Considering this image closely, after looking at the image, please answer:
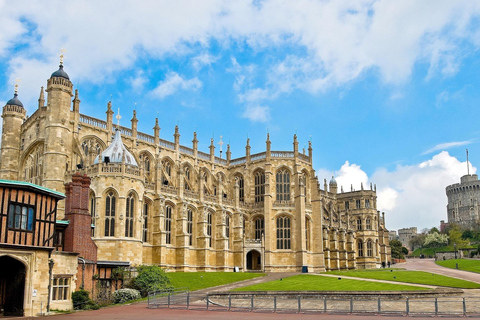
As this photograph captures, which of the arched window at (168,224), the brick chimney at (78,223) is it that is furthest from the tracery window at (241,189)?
the brick chimney at (78,223)

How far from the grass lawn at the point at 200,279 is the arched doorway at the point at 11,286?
1699 centimetres

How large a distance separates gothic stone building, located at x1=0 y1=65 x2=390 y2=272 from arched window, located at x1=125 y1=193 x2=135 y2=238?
0.10 m

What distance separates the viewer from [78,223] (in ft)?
110

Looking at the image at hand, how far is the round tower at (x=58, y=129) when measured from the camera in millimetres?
49875

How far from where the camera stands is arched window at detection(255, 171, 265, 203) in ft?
234

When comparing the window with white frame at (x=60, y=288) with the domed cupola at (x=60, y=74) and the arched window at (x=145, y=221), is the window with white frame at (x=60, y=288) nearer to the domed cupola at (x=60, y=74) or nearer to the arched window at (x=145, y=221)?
the arched window at (x=145, y=221)

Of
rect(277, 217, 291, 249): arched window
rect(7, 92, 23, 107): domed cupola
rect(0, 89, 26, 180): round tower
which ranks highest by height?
rect(7, 92, 23, 107): domed cupola

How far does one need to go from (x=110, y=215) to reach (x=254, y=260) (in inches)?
1070

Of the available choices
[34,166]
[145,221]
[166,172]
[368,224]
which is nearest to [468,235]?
[368,224]

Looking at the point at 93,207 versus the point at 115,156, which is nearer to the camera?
the point at 93,207

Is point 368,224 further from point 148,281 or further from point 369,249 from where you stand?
point 148,281

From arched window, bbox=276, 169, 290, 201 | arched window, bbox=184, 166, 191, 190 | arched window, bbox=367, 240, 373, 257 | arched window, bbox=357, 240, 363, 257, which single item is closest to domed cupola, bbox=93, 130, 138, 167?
arched window, bbox=184, 166, 191, 190

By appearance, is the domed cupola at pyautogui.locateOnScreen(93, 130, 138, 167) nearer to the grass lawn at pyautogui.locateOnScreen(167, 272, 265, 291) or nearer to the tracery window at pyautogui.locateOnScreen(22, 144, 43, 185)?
the tracery window at pyautogui.locateOnScreen(22, 144, 43, 185)

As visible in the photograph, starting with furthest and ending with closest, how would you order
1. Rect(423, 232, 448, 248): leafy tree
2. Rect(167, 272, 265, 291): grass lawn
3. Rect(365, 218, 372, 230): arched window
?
Rect(423, 232, 448, 248): leafy tree, Rect(365, 218, 372, 230): arched window, Rect(167, 272, 265, 291): grass lawn
